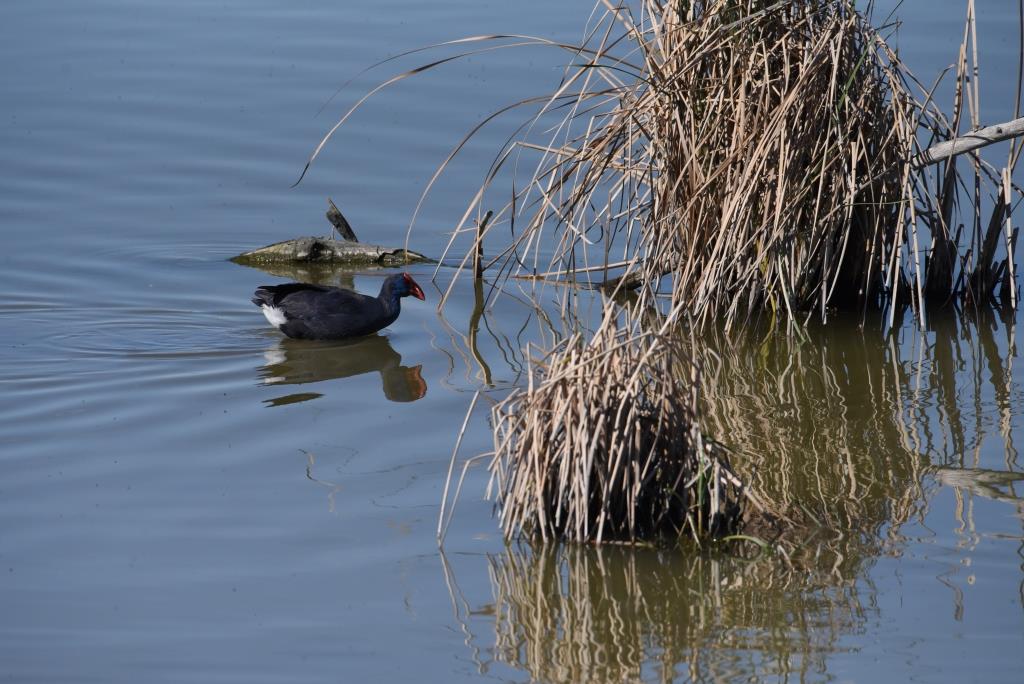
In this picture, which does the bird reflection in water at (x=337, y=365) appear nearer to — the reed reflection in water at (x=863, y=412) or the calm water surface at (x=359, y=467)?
the calm water surface at (x=359, y=467)

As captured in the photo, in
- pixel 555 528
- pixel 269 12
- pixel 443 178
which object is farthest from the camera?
pixel 269 12

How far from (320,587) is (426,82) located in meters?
8.48

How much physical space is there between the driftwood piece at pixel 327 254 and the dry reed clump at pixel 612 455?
14.0 feet

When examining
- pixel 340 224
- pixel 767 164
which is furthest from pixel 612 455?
pixel 340 224

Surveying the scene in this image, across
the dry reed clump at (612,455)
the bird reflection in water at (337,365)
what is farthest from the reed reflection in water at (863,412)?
the bird reflection in water at (337,365)

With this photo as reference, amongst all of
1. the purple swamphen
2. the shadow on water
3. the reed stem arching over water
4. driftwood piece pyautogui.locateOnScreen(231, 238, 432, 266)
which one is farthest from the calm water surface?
the reed stem arching over water

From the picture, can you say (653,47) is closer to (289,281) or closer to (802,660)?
(289,281)

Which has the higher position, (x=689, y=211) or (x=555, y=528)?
(x=689, y=211)

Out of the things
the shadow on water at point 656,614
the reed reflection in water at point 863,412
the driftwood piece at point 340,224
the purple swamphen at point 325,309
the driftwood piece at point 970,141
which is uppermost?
the driftwood piece at point 970,141

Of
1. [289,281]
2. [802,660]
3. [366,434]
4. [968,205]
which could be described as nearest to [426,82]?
[289,281]

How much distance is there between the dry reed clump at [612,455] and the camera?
5.29 metres

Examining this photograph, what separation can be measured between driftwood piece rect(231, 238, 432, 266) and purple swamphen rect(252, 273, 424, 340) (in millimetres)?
1056

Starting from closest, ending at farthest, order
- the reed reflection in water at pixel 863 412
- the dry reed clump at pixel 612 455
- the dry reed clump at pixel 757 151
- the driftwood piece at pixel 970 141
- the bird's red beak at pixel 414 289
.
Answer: the dry reed clump at pixel 612 455
the reed reflection in water at pixel 863 412
the dry reed clump at pixel 757 151
the driftwood piece at pixel 970 141
the bird's red beak at pixel 414 289

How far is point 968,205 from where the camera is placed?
1031cm
